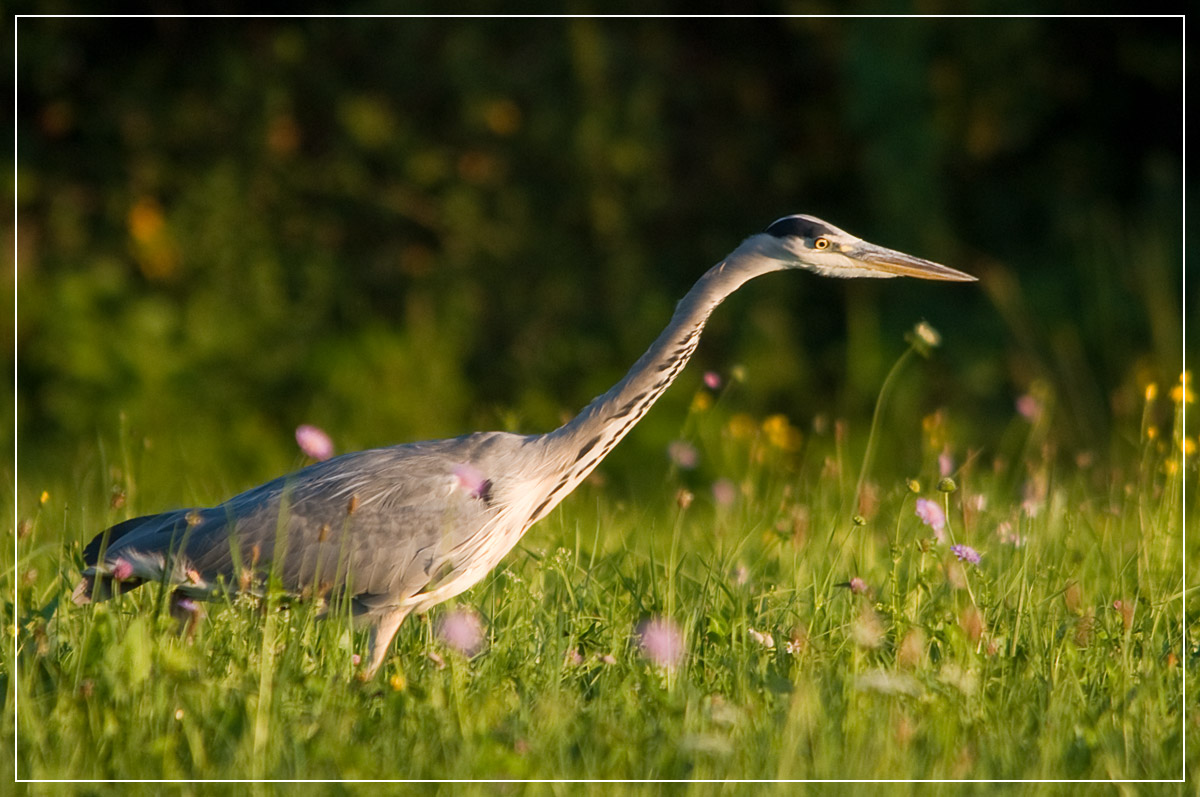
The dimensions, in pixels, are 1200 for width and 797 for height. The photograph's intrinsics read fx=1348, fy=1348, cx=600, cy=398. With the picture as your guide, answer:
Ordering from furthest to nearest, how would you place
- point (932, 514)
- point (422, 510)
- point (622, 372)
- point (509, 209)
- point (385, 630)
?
point (509, 209)
point (622, 372)
point (422, 510)
point (385, 630)
point (932, 514)

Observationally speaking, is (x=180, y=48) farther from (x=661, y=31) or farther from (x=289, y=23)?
(x=661, y=31)

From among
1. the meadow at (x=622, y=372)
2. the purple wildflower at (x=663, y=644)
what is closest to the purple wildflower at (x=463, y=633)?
the meadow at (x=622, y=372)

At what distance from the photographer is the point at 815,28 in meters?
9.02

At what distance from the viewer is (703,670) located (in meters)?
3.63

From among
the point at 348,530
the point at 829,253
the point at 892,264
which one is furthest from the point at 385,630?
the point at 892,264

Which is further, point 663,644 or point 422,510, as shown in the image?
point 422,510

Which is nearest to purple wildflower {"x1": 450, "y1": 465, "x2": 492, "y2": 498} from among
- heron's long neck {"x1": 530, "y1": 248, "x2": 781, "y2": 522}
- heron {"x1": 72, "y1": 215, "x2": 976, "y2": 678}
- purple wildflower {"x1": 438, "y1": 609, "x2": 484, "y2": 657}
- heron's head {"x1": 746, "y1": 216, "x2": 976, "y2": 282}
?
heron {"x1": 72, "y1": 215, "x2": 976, "y2": 678}

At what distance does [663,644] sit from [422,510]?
0.84 meters

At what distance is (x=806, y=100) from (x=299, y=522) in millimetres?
6373

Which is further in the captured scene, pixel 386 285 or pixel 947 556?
pixel 386 285

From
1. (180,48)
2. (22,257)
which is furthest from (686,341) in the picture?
(180,48)

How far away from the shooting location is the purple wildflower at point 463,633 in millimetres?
3598

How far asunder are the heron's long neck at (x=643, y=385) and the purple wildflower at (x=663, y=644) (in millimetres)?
553

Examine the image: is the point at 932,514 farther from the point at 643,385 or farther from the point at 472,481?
the point at 472,481
